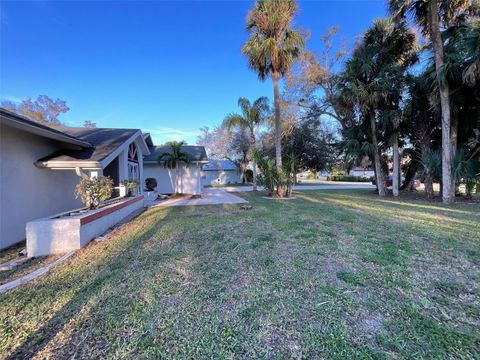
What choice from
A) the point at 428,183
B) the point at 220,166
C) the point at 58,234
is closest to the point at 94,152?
the point at 58,234

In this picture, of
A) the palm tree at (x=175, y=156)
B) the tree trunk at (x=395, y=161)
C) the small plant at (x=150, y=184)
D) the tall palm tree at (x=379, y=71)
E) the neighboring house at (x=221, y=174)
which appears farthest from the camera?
the neighboring house at (x=221, y=174)

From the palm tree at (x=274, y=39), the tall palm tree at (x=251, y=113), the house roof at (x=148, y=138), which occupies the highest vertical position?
the palm tree at (x=274, y=39)

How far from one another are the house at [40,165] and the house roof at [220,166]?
25144 millimetres

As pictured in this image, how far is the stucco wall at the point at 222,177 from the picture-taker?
34.6m

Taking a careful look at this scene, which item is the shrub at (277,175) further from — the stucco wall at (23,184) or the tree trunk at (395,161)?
the stucco wall at (23,184)

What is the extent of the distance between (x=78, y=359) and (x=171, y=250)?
272 cm

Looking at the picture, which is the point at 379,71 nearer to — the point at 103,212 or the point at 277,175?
the point at 277,175

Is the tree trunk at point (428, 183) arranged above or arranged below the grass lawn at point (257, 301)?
above

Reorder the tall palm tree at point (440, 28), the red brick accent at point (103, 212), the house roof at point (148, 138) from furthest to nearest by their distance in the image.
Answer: the house roof at point (148, 138) → the tall palm tree at point (440, 28) → the red brick accent at point (103, 212)

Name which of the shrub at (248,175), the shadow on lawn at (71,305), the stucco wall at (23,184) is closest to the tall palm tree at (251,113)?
the shrub at (248,175)

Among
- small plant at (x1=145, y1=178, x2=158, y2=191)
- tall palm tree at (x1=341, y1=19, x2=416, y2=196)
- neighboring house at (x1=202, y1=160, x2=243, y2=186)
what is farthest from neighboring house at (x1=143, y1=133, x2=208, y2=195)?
neighboring house at (x1=202, y1=160, x2=243, y2=186)

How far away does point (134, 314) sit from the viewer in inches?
98.7

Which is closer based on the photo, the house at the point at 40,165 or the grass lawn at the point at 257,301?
the grass lawn at the point at 257,301

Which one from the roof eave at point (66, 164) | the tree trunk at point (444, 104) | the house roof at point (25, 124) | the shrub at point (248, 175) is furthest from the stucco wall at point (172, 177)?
the shrub at point (248, 175)
